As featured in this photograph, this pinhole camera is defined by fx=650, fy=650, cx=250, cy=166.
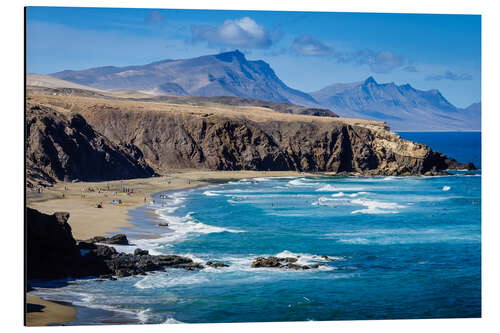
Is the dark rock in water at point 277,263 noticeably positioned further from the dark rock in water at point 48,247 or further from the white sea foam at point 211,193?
the white sea foam at point 211,193

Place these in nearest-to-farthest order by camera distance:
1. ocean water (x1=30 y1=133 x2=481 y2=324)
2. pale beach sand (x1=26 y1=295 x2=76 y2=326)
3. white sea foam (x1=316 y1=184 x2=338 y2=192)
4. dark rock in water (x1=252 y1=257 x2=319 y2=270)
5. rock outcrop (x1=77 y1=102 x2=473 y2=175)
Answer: pale beach sand (x1=26 y1=295 x2=76 y2=326)
ocean water (x1=30 y1=133 x2=481 y2=324)
dark rock in water (x1=252 y1=257 x2=319 y2=270)
white sea foam (x1=316 y1=184 x2=338 y2=192)
rock outcrop (x1=77 y1=102 x2=473 y2=175)

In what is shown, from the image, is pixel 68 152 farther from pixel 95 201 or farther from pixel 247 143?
pixel 247 143

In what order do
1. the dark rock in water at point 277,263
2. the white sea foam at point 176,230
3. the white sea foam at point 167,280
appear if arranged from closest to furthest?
the white sea foam at point 167,280 → the dark rock in water at point 277,263 → the white sea foam at point 176,230

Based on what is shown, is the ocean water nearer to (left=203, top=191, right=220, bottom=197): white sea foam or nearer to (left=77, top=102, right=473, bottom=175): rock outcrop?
(left=203, top=191, right=220, bottom=197): white sea foam

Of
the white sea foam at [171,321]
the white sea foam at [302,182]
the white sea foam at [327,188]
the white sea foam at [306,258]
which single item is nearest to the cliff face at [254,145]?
the white sea foam at [302,182]

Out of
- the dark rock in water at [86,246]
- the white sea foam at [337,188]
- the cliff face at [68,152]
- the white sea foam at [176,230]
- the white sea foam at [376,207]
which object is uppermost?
the cliff face at [68,152]

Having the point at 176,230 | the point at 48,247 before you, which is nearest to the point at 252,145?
the point at 176,230

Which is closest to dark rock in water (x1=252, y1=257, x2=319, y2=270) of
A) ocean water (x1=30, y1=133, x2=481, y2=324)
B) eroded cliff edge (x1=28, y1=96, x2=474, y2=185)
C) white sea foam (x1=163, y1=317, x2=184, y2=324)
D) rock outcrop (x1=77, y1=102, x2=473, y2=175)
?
ocean water (x1=30, y1=133, x2=481, y2=324)

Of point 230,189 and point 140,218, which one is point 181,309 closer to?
point 140,218

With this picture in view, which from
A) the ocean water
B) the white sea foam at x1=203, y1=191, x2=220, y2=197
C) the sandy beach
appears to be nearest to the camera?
the sandy beach
